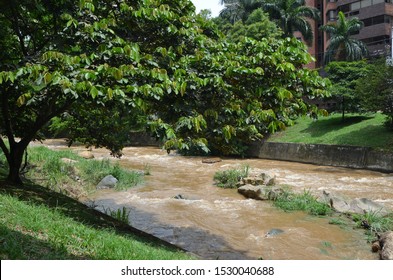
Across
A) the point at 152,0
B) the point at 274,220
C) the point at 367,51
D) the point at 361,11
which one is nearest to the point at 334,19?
the point at 361,11

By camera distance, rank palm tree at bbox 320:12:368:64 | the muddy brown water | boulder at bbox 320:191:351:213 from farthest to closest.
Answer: palm tree at bbox 320:12:368:64, boulder at bbox 320:191:351:213, the muddy brown water

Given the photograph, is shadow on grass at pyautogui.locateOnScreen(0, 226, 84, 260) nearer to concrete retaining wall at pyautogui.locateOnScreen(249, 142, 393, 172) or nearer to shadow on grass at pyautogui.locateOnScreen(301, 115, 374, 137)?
concrete retaining wall at pyautogui.locateOnScreen(249, 142, 393, 172)

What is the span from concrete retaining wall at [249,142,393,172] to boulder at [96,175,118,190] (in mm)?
13744

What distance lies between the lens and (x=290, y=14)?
139ft

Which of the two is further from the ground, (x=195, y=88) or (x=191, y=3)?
(x=191, y=3)

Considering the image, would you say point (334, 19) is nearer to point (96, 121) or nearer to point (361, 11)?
point (361, 11)

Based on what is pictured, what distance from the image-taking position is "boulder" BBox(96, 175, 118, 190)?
16.0 metres

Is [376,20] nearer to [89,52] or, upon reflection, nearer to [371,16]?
[371,16]

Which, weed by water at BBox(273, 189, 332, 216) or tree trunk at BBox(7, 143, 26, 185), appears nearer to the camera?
tree trunk at BBox(7, 143, 26, 185)

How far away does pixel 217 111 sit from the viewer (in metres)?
6.60

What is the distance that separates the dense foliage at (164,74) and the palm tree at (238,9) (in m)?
38.5

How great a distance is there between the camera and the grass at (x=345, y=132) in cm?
2348

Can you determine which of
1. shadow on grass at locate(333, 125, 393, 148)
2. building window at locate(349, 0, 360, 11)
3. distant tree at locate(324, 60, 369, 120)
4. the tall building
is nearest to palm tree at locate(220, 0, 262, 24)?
the tall building

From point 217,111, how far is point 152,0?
2.47 m
